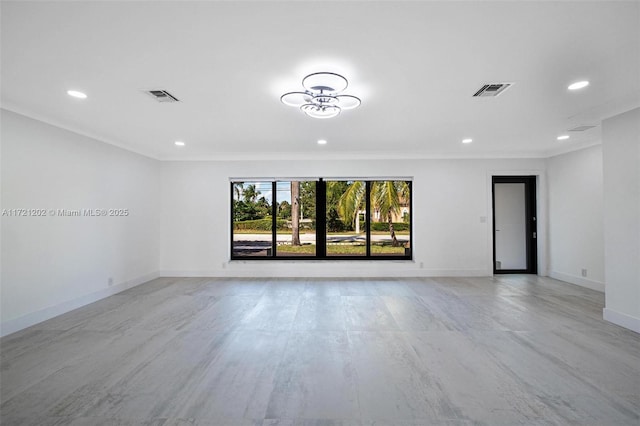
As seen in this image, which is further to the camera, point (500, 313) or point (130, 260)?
Result: point (130, 260)

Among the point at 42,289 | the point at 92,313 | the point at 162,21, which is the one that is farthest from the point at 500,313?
the point at 42,289

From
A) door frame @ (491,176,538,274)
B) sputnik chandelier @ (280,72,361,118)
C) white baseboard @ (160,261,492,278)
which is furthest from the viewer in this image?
door frame @ (491,176,538,274)

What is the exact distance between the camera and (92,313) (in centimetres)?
398

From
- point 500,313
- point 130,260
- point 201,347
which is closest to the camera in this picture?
point 201,347

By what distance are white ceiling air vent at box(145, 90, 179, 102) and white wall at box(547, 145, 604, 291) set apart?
6.60m

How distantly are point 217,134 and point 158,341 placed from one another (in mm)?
3040

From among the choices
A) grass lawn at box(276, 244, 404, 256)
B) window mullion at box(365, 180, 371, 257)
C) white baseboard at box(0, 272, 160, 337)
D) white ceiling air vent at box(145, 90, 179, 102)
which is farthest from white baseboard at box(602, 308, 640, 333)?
white baseboard at box(0, 272, 160, 337)

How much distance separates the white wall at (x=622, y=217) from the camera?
3.33 meters

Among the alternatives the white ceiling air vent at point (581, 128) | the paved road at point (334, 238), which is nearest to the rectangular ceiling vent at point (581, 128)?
the white ceiling air vent at point (581, 128)

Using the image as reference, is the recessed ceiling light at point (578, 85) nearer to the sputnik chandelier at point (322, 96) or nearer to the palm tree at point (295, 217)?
the sputnik chandelier at point (322, 96)

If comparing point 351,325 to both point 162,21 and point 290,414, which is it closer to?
point 290,414

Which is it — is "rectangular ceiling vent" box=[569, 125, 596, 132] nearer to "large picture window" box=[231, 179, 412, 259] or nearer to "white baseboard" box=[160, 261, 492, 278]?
"large picture window" box=[231, 179, 412, 259]

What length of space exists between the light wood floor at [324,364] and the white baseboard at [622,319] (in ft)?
0.37

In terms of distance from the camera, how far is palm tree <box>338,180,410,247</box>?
650 centimetres
